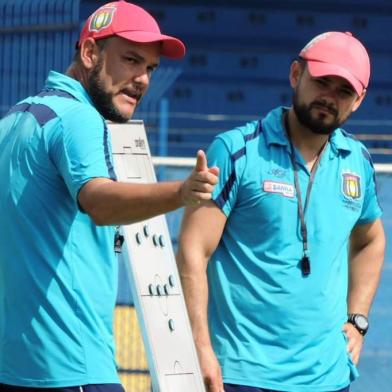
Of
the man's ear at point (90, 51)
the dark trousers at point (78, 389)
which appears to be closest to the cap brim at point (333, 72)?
the man's ear at point (90, 51)

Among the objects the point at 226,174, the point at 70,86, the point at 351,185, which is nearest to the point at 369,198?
the point at 351,185

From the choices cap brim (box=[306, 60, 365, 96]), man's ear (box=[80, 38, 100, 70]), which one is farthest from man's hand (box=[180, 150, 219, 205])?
cap brim (box=[306, 60, 365, 96])

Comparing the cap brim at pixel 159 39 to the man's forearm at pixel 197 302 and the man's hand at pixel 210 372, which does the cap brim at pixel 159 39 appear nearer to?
the man's forearm at pixel 197 302

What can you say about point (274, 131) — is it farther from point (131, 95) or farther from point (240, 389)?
point (131, 95)

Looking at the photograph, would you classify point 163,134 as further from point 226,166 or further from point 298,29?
point 298,29

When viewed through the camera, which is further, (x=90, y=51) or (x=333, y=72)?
(x=333, y=72)

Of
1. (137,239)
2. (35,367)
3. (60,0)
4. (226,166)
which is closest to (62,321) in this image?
(35,367)

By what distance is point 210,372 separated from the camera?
12.7ft

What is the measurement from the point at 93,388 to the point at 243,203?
109 cm

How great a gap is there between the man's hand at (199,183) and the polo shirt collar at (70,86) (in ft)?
1.96

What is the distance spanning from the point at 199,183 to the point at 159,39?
0.73 metres

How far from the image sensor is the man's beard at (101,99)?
3217 millimetres

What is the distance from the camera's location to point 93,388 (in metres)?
3.13

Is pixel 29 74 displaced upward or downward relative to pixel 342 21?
upward
